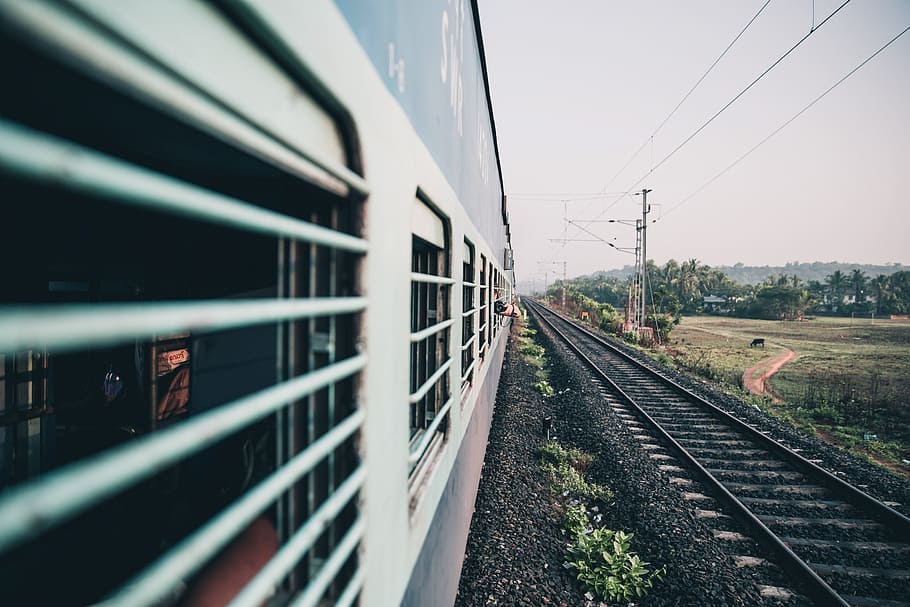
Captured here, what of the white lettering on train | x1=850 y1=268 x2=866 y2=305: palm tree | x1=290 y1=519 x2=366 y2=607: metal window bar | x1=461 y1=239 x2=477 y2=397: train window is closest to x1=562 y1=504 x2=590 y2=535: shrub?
x1=461 y1=239 x2=477 y2=397: train window

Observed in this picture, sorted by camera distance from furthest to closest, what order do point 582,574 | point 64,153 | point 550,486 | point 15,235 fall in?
1. point 550,486
2. point 582,574
3. point 15,235
4. point 64,153

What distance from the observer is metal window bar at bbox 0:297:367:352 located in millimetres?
442

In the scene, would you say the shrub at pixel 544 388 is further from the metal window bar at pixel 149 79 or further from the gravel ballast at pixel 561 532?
the metal window bar at pixel 149 79

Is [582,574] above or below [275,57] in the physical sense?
below

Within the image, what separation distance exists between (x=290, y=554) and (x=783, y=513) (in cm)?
687

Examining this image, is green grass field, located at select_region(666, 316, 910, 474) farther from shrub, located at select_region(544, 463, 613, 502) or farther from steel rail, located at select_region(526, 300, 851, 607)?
shrub, located at select_region(544, 463, 613, 502)

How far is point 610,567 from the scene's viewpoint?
4.50m

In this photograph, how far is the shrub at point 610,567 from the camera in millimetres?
4293

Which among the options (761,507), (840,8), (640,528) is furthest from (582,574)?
(840,8)

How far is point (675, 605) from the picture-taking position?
4.12 metres

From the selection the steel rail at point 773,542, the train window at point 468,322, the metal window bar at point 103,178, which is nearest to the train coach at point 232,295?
the metal window bar at point 103,178

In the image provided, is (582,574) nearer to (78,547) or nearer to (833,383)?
(78,547)

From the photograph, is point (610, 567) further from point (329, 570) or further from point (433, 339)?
point (329, 570)

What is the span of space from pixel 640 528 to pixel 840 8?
9.95 m
